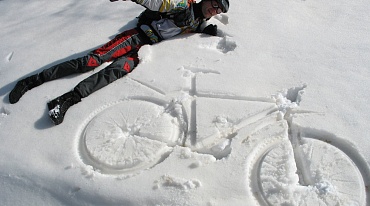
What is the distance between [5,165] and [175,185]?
1.23 metres

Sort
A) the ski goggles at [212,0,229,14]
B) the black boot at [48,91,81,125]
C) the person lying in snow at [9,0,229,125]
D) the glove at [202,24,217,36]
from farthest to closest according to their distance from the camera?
the glove at [202,24,217,36], the ski goggles at [212,0,229,14], the person lying in snow at [9,0,229,125], the black boot at [48,91,81,125]

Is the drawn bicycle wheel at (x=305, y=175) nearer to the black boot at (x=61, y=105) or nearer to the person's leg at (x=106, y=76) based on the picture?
the person's leg at (x=106, y=76)

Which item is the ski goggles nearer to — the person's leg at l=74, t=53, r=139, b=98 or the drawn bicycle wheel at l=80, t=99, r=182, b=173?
the person's leg at l=74, t=53, r=139, b=98

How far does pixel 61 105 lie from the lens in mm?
2701

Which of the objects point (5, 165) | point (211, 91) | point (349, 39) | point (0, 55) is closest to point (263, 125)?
point (211, 91)

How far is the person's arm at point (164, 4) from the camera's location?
2.97 m

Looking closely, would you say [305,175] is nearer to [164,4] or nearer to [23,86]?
[164,4]

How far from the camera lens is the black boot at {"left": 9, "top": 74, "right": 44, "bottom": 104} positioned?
2.89 m

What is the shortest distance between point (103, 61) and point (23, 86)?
702mm

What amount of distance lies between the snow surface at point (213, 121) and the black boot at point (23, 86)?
0.22ft

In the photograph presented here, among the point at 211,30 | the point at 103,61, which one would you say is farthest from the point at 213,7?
the point at 103,61

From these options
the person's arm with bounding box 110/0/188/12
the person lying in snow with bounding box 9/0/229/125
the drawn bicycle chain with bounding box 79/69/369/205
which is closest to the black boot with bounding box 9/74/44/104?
the person lying in snow with bounding box 9/0/229/125

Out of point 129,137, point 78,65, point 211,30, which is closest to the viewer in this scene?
point 129,137

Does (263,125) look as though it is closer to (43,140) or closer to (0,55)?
(43,140)
